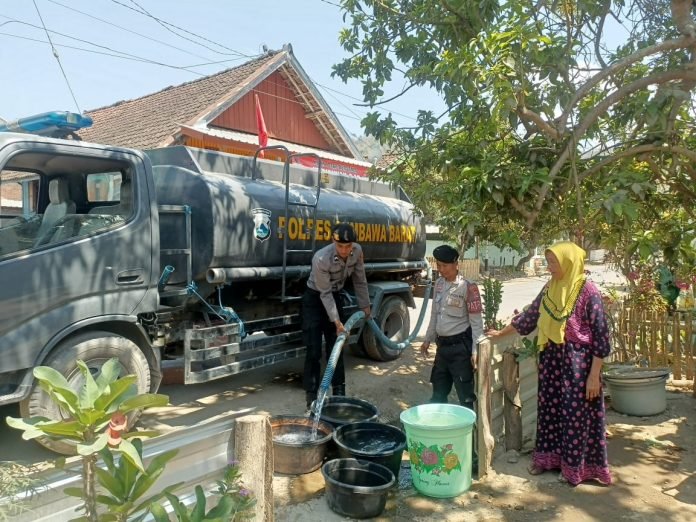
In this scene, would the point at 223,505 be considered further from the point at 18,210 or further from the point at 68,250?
the point at 18,210

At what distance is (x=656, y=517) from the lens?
328 cm

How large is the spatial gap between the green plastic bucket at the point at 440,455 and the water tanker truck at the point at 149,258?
203 cm

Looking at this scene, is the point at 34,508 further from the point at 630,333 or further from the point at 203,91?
the point at 203,91

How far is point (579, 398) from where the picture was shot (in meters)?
3.59

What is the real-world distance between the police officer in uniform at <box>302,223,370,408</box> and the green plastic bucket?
157cm

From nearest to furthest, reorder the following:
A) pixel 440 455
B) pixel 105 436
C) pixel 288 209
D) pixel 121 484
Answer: pixel 105 436
pixel 121 484
pixel 440 455
pixel 288 209

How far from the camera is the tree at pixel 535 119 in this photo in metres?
3.96

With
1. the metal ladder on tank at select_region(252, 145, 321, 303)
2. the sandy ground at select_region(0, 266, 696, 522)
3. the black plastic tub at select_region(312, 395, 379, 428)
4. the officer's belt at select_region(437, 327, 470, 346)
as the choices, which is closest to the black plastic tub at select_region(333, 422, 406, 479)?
the sandy ground at select_region(0, 266, 696, 522)

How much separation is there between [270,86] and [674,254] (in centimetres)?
1053

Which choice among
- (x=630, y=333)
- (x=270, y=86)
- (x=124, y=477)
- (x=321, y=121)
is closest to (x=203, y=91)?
(x=270, y=86)

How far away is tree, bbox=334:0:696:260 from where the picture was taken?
396 cm

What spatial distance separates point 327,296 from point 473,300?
1457 mm

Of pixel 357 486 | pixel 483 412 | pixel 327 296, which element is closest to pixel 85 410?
pixel 357 486

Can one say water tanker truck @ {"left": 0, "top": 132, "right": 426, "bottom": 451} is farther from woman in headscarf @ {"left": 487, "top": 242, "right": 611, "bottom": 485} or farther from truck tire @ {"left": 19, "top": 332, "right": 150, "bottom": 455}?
woman in headscarf @ {"left": 487, "top": 242, "right": 611, "bottom": 485}
